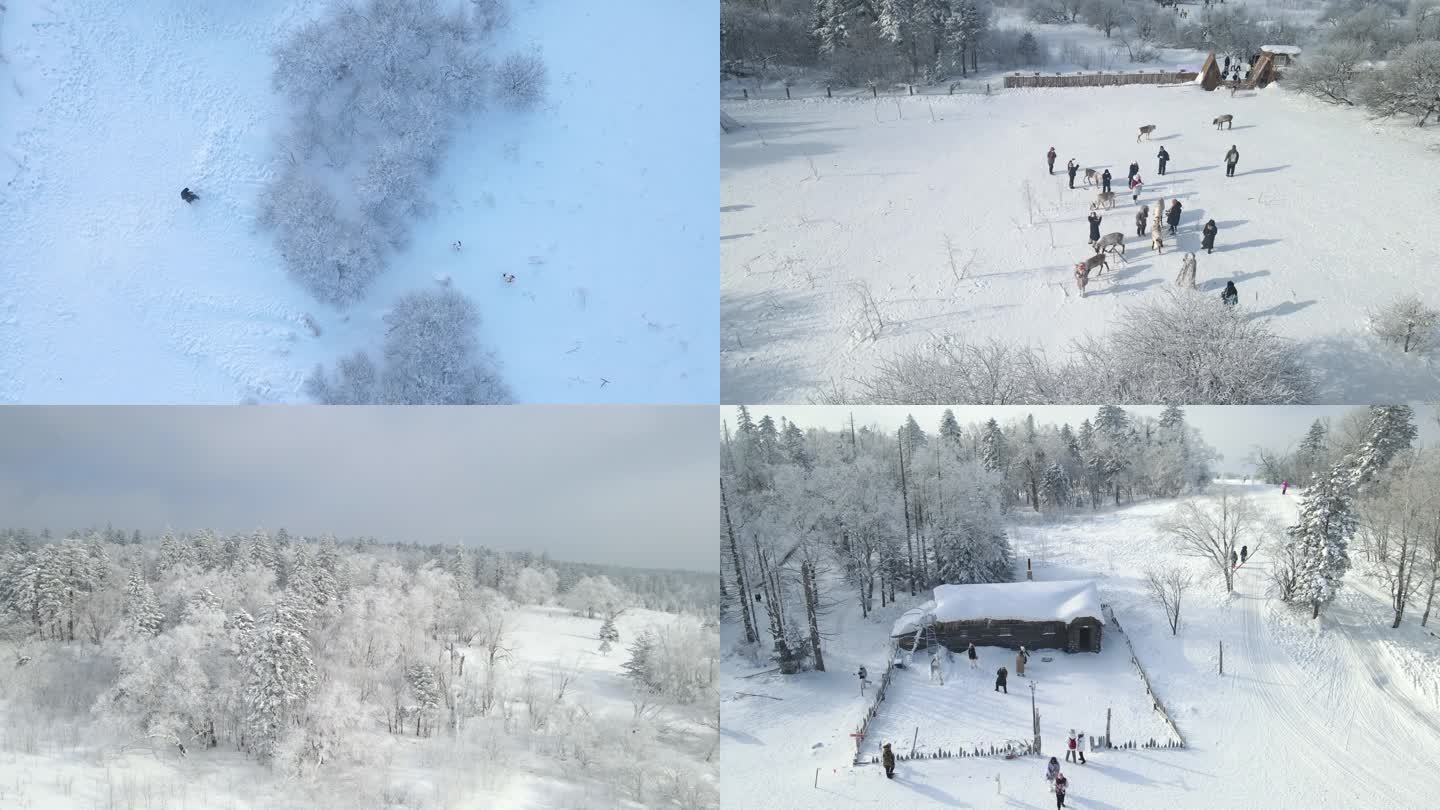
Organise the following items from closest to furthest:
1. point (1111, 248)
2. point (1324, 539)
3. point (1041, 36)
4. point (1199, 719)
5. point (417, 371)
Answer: point (1199, 719)
point (417, 371)
point (1324, 539)
point (1111, 248)
point (1041, 36)

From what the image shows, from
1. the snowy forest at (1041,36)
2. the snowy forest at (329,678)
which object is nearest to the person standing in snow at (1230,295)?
the snowy forest at (329,678)

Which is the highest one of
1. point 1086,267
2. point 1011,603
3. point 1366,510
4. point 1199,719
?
→ point 1086,267

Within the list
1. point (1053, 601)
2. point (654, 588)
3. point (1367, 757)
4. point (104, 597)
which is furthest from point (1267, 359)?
point (104, 597)

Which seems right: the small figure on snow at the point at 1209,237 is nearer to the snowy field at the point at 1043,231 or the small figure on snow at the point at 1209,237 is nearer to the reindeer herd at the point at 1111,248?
the snowy field at the point at 1043,231

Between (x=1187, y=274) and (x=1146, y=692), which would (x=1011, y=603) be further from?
(x=1187, y=274)

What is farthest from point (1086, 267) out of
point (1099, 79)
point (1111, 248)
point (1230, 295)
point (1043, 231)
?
point (1099, 79)

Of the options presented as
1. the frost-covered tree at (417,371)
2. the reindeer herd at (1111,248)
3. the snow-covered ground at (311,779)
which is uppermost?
the reindeer herd at (1111,248)

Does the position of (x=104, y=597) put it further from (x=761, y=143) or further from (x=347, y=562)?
(x=761, y=143)
